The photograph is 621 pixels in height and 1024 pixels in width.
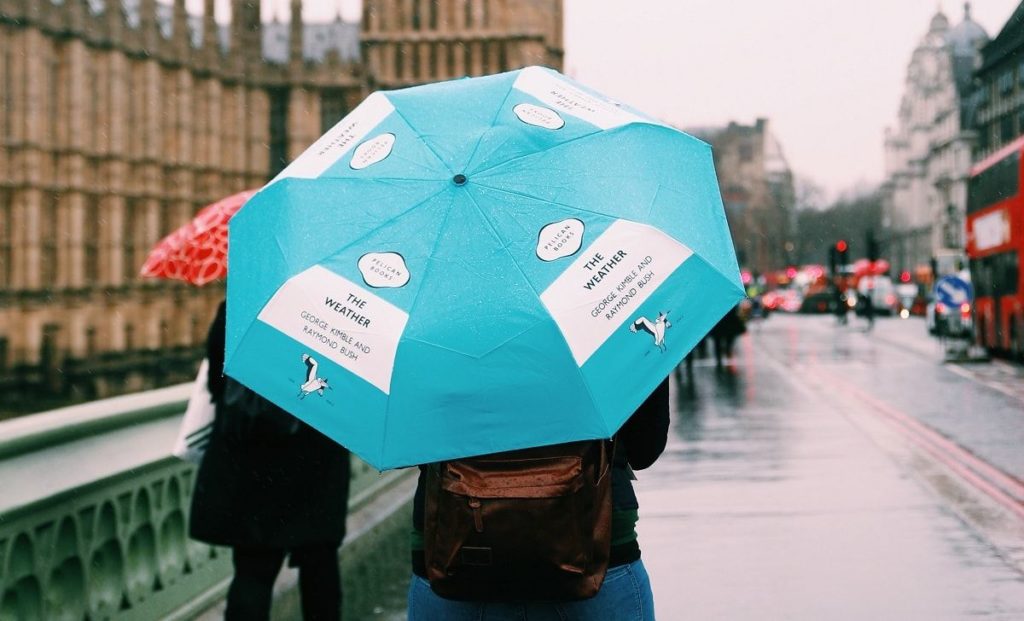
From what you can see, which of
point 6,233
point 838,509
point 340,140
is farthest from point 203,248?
point 6,233

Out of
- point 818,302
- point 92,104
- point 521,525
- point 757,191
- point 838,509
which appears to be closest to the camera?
point 521,525

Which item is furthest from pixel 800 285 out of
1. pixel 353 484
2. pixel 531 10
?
pixel 353 484

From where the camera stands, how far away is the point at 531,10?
253 feet

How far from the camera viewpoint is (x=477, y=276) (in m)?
2.41

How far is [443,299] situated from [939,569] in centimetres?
505

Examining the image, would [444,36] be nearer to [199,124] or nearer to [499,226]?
[199,124]

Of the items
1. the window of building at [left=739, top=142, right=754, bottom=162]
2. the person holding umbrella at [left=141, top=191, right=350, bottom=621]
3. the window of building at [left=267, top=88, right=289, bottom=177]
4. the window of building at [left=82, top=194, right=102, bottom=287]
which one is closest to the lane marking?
the person holding umbrella at [left=141, top=191, right=350, bottom=621]

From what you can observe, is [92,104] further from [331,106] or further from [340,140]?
[340,140]

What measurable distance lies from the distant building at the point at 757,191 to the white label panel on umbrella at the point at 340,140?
4519 inches

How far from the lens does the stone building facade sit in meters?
48.6

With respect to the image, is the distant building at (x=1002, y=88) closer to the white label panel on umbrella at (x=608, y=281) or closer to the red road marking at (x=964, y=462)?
the red road marking at (x=964, y=462)

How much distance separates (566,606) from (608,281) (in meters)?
0.59

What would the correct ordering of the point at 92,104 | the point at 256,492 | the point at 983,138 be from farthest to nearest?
the point at 983,138, the point at 92,104, the point at 256,492

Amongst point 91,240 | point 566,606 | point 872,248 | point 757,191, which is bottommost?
point 566,606
